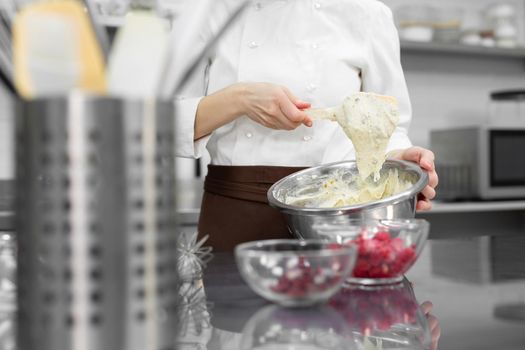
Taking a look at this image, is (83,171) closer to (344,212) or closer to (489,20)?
(344,212)

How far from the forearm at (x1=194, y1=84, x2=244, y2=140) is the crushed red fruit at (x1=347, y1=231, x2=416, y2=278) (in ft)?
1.91

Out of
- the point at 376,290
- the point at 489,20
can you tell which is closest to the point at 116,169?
the point at 376,290

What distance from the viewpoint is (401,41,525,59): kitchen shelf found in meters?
3.15

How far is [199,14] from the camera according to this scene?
1.38 feet

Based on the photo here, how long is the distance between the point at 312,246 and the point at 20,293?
0.39 meters

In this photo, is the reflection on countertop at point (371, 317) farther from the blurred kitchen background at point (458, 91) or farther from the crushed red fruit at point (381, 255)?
the blurred kitchen background at point (458, 91)

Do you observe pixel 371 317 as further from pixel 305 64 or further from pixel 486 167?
pixel 486 167

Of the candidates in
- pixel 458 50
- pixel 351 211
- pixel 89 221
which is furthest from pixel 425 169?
pixel 458 50

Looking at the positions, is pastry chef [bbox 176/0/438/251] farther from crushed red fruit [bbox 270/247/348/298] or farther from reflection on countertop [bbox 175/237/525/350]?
crushed red fruit [bbox 270/247/348/298]

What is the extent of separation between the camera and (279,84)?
1530mm

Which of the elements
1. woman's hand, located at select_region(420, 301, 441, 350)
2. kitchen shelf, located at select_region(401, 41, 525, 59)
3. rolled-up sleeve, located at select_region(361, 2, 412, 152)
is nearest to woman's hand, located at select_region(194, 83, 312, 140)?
rolled-up sleeve, located at select_region(361, 2, 412, 152)

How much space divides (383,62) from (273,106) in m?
0.44

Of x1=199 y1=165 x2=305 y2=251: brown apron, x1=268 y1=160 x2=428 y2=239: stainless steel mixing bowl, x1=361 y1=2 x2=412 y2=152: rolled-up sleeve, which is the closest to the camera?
x1=268 y1=160 x2=428 y2=239: stainless steel mixing bowl

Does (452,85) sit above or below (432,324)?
above
